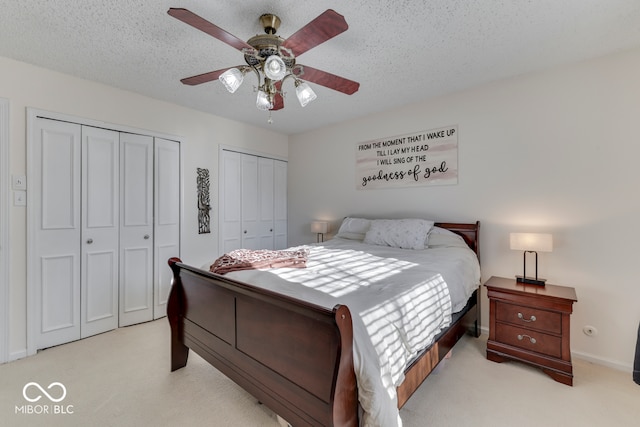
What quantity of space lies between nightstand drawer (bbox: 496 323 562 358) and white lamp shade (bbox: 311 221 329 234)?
238cm

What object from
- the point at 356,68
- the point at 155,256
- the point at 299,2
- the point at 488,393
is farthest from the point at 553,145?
the point at 155,256

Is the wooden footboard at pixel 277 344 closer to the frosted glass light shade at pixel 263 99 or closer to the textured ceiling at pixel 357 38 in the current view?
the frosted glass light shade at pixel 263 99

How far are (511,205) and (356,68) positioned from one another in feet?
6.56

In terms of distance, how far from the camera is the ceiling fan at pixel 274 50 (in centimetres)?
138

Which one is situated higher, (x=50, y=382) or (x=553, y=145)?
(x=553, y=145)

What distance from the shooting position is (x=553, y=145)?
2543 millimetres

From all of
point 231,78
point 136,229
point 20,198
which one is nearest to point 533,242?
point 231,78

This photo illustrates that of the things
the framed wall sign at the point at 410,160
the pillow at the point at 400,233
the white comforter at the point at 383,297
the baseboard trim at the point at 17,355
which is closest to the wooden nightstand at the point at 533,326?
the white comforter at the point at 383,297

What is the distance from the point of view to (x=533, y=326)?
7.23 feet

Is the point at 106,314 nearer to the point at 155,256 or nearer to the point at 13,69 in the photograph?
the point at 155,256

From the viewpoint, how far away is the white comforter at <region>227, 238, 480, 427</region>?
121cm

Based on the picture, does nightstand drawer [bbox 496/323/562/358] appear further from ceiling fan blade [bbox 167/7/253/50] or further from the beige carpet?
ceiling fan blade [bbox 167/7/253/50]

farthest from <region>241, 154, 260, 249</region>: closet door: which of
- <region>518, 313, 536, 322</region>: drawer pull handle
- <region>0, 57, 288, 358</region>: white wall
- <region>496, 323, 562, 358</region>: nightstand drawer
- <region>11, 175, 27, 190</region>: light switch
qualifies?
<region>518, 313, 536, 322</region>: drawer pull handle

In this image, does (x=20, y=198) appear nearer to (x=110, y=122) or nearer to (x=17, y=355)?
(x=110, y=122)
